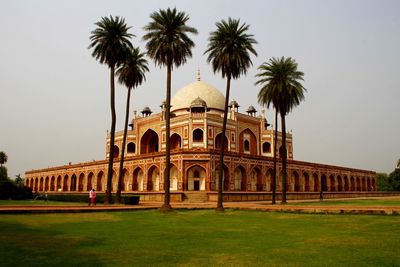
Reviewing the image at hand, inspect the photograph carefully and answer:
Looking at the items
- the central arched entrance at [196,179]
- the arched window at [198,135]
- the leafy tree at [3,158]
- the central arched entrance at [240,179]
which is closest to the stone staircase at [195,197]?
the central arched entrance at [196,179]

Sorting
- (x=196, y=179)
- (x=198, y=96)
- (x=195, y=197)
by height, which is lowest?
(x=195, y=197)

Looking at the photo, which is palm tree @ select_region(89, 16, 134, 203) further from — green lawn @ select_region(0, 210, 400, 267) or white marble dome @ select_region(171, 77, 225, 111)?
white marble dome @ select_region(171, 77, 225, 111)

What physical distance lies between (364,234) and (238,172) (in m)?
37.8

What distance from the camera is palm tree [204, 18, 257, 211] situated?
27.3 m

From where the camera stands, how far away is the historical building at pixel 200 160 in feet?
152

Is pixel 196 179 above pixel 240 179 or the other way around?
the other way around

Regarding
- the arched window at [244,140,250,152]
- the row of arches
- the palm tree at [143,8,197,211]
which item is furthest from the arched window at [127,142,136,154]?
the palm tree at [143,8,197,211]

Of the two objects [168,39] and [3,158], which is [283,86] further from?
[3,158]

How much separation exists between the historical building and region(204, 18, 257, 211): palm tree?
18.2 meters

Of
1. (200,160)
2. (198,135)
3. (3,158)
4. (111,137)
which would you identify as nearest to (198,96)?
(198,135)

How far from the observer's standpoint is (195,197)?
1663 inches

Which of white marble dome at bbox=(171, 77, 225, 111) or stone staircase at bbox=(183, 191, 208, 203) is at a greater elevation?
white marble dome at bbox=(171, 77, 225, 111)

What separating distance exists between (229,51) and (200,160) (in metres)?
20.0

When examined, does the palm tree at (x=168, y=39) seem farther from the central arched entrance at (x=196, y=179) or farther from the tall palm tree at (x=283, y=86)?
the central arched entrance at (x=196, y=179)
